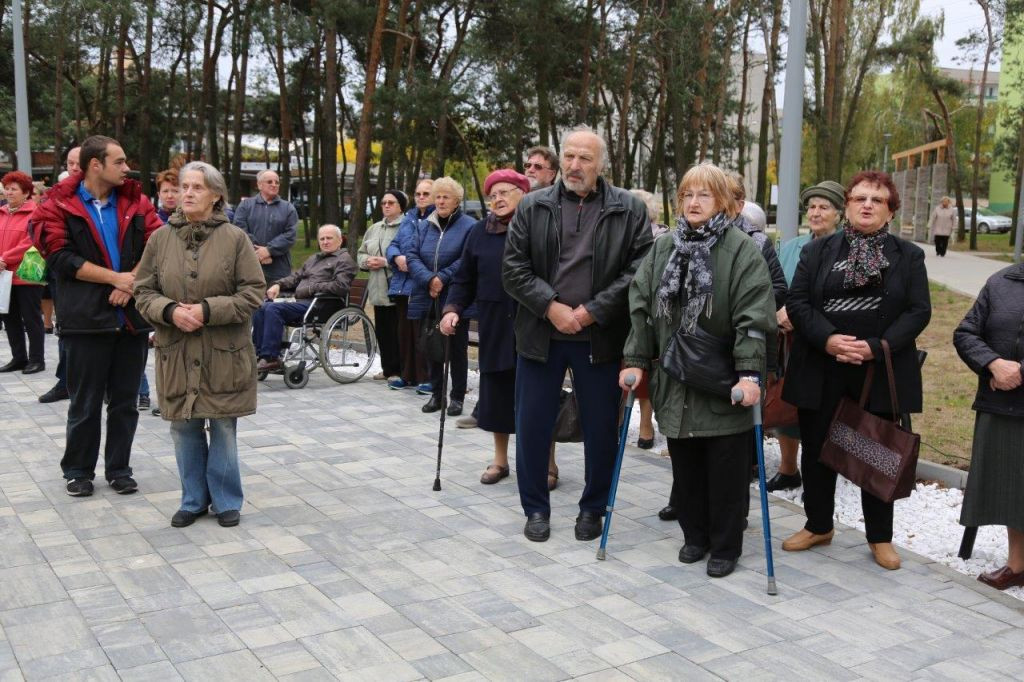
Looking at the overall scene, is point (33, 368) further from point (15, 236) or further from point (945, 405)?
point (945, 405)

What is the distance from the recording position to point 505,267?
17.3 feet

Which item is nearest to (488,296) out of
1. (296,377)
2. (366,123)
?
(296,377)

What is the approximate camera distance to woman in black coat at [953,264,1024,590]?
179 inches

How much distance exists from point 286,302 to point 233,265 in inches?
173

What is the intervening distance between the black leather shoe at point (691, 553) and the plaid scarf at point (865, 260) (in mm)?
1438

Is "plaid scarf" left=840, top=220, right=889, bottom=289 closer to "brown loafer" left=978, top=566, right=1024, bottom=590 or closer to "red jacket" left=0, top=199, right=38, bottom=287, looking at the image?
"brown loafer" left=978, top=566, right=1024, bottom=590

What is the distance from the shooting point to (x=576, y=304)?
5.17 metres

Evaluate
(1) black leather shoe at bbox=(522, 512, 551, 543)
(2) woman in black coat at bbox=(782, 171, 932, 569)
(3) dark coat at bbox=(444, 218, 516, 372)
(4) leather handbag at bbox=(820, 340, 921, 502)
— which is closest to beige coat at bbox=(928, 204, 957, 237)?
(3) dark coat at bbox=(444, 218, 516, 372)

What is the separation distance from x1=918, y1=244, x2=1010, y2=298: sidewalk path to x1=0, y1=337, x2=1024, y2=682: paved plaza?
1139 cm

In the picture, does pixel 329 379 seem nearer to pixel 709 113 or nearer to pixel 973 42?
Answer: pixel 709 113

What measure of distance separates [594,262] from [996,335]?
1.87m

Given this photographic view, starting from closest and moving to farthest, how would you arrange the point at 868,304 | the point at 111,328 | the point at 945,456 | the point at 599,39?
1. the point at 868,304
2. the point at 111,328
3. the point at 945,456
4. the point at 599,39

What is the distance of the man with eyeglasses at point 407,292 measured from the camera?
29.7 ft

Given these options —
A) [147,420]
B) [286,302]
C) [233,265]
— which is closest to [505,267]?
[233,265]
